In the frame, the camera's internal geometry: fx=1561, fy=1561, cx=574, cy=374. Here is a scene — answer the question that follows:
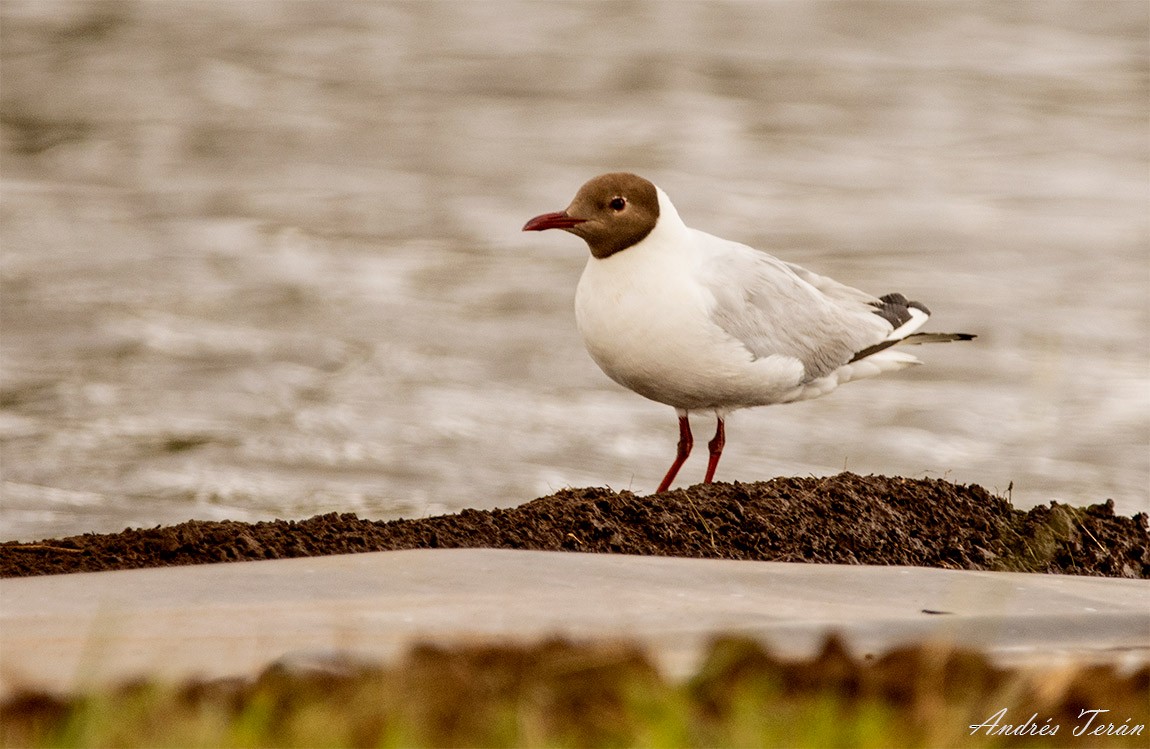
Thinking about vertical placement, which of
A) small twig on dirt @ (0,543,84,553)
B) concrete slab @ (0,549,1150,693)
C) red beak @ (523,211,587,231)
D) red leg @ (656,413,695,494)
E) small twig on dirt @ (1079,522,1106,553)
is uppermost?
red beak @ (523,211,587,231)

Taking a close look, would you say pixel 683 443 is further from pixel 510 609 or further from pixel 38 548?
pixel 510 609

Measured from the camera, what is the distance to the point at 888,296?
6516mm

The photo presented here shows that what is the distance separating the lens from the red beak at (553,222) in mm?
5465

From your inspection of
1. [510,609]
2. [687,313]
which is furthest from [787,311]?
[510,609]

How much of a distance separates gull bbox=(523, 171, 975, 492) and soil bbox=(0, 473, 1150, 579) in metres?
0.62

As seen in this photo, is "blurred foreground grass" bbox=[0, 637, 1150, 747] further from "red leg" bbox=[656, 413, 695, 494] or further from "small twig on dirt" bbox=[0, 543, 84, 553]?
"red leg" bbox=[656, 413, 695, 494]

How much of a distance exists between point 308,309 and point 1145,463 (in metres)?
5.07

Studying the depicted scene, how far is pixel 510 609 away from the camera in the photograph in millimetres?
3420

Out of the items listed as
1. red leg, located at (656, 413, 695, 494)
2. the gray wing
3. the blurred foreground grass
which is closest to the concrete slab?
the blurred foreground grass

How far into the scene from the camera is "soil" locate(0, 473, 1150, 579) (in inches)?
173

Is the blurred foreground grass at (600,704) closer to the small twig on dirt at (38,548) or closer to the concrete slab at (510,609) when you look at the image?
the concrete slab at (510,609)

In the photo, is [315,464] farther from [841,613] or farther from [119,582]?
[841,613]

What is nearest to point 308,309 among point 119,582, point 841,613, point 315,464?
point 315,464

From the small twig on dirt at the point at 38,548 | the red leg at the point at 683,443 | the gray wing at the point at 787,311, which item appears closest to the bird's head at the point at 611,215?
the gray wing at the point at 787,311
